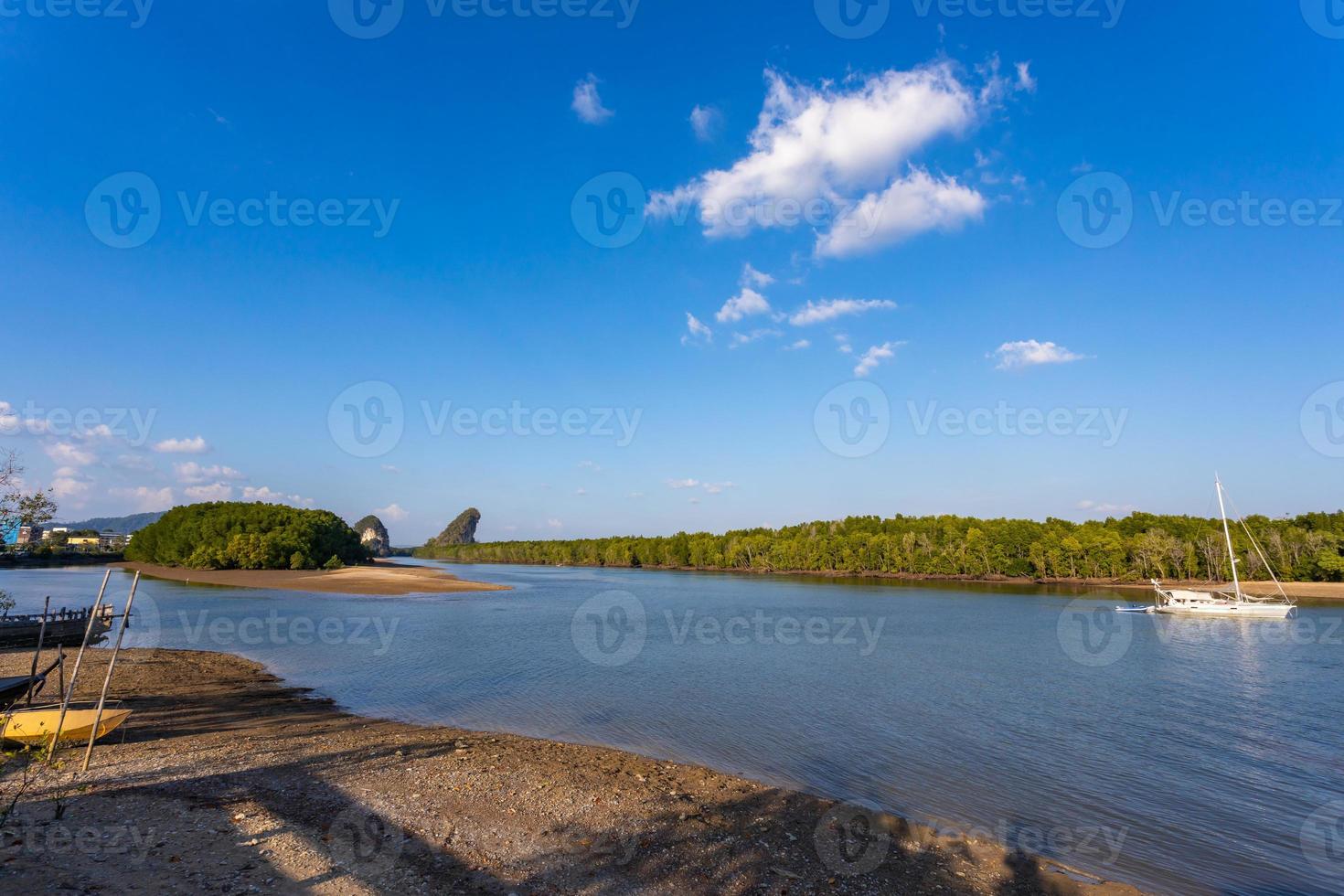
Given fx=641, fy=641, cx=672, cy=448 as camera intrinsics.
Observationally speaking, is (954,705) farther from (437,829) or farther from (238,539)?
(238,539)

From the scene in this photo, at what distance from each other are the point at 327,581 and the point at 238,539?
39.1 m

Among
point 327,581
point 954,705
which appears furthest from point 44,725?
point 327,581

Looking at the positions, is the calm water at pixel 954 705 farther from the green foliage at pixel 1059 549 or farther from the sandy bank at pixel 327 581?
the green foliage at pixel 1059 549

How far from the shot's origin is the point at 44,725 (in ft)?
53.2

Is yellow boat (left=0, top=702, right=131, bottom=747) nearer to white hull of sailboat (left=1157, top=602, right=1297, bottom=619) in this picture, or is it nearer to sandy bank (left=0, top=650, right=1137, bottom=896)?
sandy bank (left=0, top=650, right=1137, bottom=896)

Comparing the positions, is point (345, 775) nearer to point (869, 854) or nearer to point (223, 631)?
point (869, 854)

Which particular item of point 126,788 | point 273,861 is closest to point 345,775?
point 126,788

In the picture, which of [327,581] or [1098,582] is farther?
[1098,582]

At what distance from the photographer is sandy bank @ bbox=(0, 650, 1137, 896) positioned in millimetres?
10565

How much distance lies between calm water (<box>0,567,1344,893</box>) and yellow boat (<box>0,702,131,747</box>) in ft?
29.5

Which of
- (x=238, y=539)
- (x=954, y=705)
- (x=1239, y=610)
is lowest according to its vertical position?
(x=954, y=705)

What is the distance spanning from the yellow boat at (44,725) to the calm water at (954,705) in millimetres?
8978

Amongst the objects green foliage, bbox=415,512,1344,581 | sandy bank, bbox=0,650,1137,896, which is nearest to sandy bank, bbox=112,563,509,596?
sandy bank, bbox=0,650,1137,896

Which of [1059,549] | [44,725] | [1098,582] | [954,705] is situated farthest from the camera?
[1059,549]
